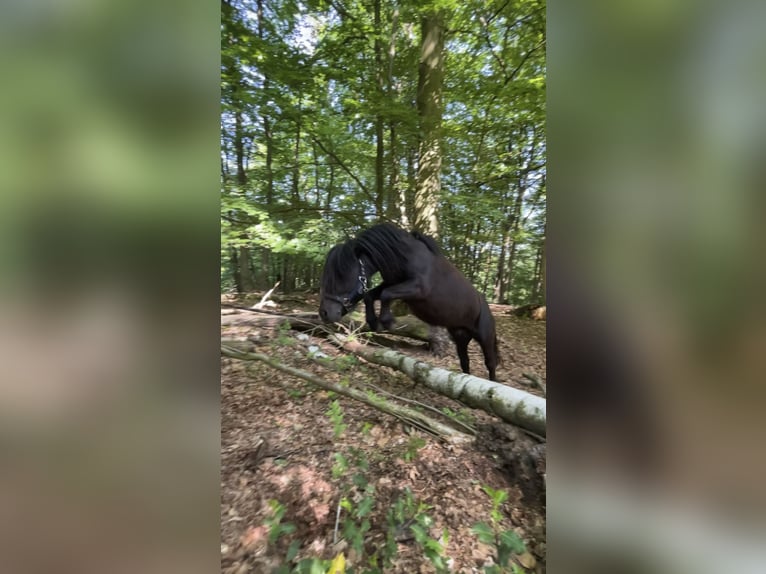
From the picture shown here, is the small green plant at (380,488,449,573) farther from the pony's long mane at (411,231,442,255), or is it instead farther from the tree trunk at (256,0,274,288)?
the tree trunk at (256,0,274,288)

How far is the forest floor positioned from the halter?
0.92 meters

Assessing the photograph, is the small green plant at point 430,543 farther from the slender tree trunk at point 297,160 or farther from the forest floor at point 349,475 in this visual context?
the slender tree trunk at point 297,160

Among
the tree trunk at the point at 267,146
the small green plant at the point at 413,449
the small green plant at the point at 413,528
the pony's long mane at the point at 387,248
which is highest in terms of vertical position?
the tree trunk at the point at 267,146

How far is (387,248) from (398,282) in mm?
383

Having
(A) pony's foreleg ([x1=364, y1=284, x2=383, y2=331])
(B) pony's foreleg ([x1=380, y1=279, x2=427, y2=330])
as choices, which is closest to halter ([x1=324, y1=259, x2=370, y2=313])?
(A) pony's foreleg ([x1=364, y1=284, x2=383, y2=331])

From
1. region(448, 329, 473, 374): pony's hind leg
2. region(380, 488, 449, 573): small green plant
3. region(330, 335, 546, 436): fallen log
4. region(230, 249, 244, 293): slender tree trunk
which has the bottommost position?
region(380, 488, 449, 573): small green plant

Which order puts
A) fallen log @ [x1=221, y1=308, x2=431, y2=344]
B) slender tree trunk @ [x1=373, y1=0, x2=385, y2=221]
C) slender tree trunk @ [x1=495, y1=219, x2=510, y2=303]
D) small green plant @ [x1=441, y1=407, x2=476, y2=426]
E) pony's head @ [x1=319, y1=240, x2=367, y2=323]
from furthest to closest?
fallen log @ [x1=221, y1=308, x2=431, y2=344], slender tree trunk @ [x1=495, y1=219, x2=510, y2=303], slender tree trunk @ [x1=373, y1=0, x2=385, y2=221], pony's head @ [x1=319, y1=240, x2=367, y2=323], small green plant @ [x1=441, y1=407, x2=476, y2=426]

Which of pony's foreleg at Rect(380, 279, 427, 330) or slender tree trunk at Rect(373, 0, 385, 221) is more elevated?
slender tree trunk at Rect(373, 0, 385, 221)

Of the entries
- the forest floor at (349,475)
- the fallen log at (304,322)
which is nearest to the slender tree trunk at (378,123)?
the fallen log at (304,322)

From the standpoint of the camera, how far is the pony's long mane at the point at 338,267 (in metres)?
3.07

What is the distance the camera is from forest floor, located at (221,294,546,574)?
5.80ft

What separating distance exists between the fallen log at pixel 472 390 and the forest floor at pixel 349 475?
0.34ft

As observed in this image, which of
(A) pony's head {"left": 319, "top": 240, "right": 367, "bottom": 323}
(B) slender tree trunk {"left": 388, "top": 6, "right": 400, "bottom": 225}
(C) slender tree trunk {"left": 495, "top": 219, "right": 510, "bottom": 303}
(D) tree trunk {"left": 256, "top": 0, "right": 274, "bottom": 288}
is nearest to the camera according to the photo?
(D) tree trunk {"left": 256, "top": 0, "right": 274, "bottom": 288}
